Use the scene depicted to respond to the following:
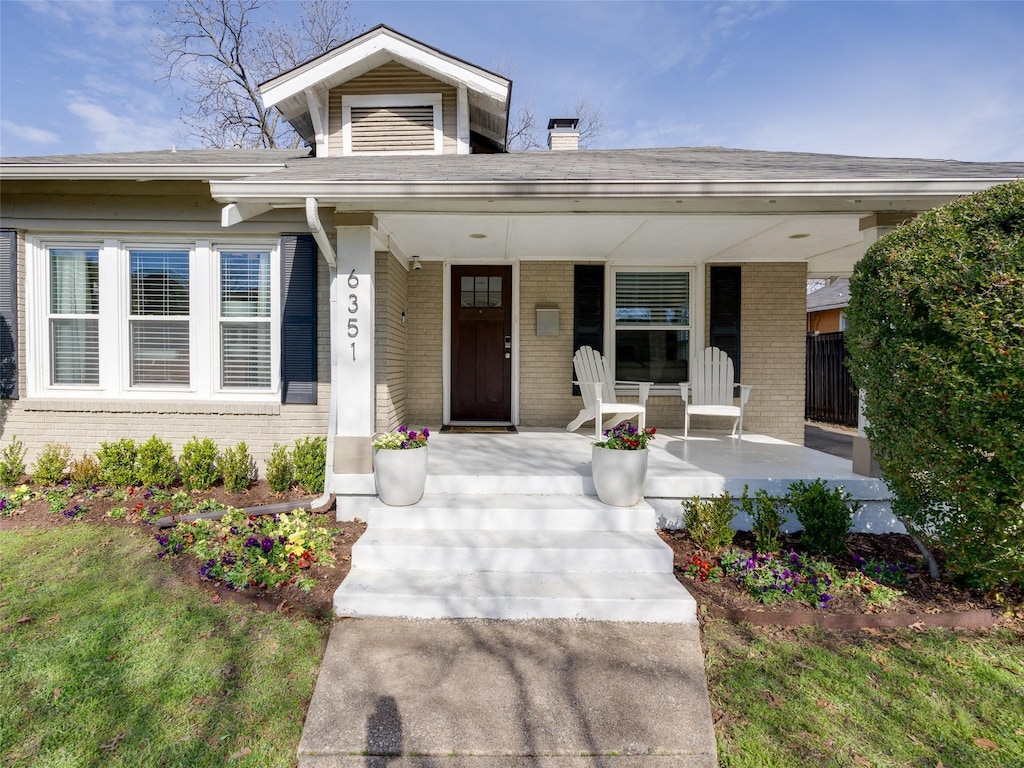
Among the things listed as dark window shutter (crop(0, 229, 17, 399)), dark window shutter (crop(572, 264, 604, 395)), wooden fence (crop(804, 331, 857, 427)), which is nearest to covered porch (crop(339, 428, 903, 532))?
dark window shutter (crop(572, 264, 604, 395))

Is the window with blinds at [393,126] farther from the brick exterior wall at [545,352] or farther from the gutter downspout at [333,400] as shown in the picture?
the gutter downspout at [333,400]

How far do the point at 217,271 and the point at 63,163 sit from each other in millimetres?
1519

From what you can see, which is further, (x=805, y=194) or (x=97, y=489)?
(x=97, y=489)

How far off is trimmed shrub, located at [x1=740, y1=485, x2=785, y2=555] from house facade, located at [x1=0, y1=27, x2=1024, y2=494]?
2.18 m

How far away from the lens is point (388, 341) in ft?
16.6

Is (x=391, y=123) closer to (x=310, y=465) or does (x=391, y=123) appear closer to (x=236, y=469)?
(x=310, y=465)

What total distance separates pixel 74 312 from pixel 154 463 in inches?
73.3

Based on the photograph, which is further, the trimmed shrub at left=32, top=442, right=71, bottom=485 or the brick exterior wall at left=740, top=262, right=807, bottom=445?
the brick exterior wall at left=740, top=262, right=807, bottom=445

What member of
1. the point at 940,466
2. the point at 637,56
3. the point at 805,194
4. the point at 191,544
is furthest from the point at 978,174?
the point at 637,56

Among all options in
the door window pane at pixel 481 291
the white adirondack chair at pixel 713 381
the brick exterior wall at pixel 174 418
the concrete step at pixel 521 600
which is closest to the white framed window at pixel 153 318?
the brick exterior wall at pixel 174 418

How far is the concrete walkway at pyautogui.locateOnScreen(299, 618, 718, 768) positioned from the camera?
6.24 feet

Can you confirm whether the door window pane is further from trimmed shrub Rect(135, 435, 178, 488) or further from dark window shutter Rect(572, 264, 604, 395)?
trimmed shrub Rect(135, 435, 178, 488)

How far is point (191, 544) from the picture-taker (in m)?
3.43

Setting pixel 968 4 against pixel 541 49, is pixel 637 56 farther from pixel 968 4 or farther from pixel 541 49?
pixel 968 4
